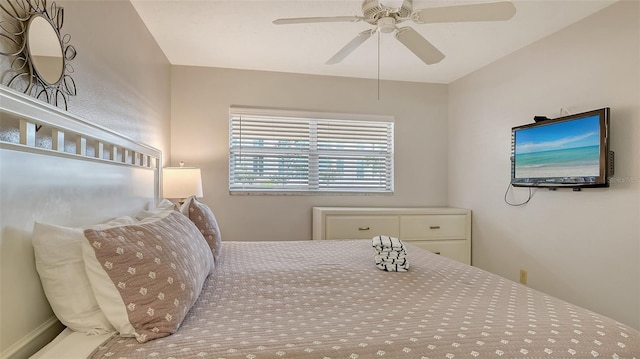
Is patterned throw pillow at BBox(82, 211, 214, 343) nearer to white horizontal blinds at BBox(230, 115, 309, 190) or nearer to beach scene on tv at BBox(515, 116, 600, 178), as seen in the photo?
white horizontal blinds at BBox(230, 115, 309, 190)

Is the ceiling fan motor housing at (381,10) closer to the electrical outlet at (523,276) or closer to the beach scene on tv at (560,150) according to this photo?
the beach scene on tv at (560,150)

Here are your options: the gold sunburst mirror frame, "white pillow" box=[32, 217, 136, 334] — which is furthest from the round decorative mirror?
"white pillow" box=[32, 217, 136, 334]

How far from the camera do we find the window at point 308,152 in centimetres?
338

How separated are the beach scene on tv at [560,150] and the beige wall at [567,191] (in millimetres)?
124

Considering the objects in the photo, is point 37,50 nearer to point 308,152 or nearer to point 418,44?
point 418,44

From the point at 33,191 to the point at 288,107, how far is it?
8.64ft

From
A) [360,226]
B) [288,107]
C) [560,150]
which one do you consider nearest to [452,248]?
[360,226]

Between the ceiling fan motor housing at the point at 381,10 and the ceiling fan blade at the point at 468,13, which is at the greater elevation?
the ceiling fan motor housing at the point at 381,10

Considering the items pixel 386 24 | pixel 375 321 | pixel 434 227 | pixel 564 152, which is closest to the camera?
pixel 375 321

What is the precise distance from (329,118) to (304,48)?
91 centimetres

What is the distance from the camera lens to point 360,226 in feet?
10.3

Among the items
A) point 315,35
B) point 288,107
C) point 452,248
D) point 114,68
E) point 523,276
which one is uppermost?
point 315,35

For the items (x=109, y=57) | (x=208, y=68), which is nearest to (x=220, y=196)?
(x=208, y=68)

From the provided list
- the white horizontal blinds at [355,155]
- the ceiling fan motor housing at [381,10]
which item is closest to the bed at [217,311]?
the ceiling fan motor housing at [381,10]
